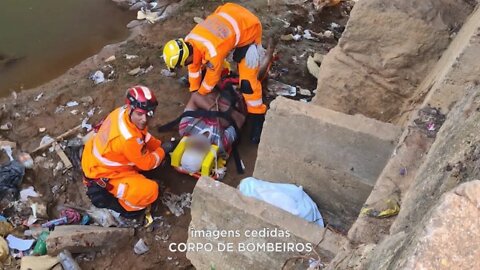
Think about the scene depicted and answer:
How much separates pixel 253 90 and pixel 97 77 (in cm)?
228

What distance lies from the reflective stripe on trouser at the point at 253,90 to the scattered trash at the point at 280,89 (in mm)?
631

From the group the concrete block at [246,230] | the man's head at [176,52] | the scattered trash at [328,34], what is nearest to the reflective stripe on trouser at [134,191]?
the man's head at [176,52]

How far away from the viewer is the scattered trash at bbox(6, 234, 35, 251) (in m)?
5.14

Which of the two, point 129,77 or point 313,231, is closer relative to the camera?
point 313,231

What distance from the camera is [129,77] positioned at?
700 cm

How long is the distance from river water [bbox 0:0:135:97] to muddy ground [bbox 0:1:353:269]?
17.7 inches

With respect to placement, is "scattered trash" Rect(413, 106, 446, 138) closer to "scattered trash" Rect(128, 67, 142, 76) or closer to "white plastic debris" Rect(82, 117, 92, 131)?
"white plastic debris" Rect(82, 117, 92, 131)

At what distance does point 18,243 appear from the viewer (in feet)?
16.9

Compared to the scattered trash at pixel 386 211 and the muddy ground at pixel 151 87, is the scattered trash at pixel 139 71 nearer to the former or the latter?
the muddy ground at pixel 151 87

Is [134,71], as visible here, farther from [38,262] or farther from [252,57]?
[38,262]

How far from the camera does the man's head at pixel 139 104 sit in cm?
487

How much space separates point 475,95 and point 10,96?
5972 mm

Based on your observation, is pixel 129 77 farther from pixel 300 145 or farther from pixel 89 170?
pixel 300 145

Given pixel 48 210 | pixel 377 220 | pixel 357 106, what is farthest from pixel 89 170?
pixel 377 220
